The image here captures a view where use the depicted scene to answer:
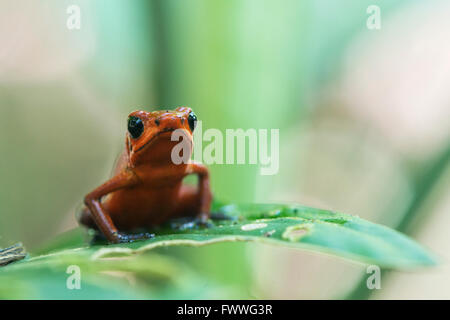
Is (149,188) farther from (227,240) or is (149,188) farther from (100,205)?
(227,240)

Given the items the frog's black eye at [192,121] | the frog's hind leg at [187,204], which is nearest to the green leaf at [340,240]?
the frog's black eye at [192,121]

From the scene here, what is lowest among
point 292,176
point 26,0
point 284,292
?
point 284,292

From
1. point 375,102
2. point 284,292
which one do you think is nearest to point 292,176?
point 284,292

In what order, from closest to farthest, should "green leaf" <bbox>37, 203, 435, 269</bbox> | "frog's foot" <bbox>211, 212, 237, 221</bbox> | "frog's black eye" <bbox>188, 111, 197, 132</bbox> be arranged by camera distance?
"green leaf" <bbox>37, 203, 435, 269</bbox> → "frog's black eye" <bbox>188, 111, 197, 132</bbox> → "frog's foot" <bbox>211, 212, 237, 221</bbox>

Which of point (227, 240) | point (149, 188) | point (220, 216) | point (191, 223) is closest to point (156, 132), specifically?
point (149, 188)

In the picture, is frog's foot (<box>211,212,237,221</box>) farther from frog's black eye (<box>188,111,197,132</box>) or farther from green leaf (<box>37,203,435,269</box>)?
green leaf (<box>37,203,435,269</box>)

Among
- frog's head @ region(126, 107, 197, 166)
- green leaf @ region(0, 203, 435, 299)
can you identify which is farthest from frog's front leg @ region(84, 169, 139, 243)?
green leaf @ region(0, 203, 435, 299)

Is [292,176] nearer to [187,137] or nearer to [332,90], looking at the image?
[332,90]
